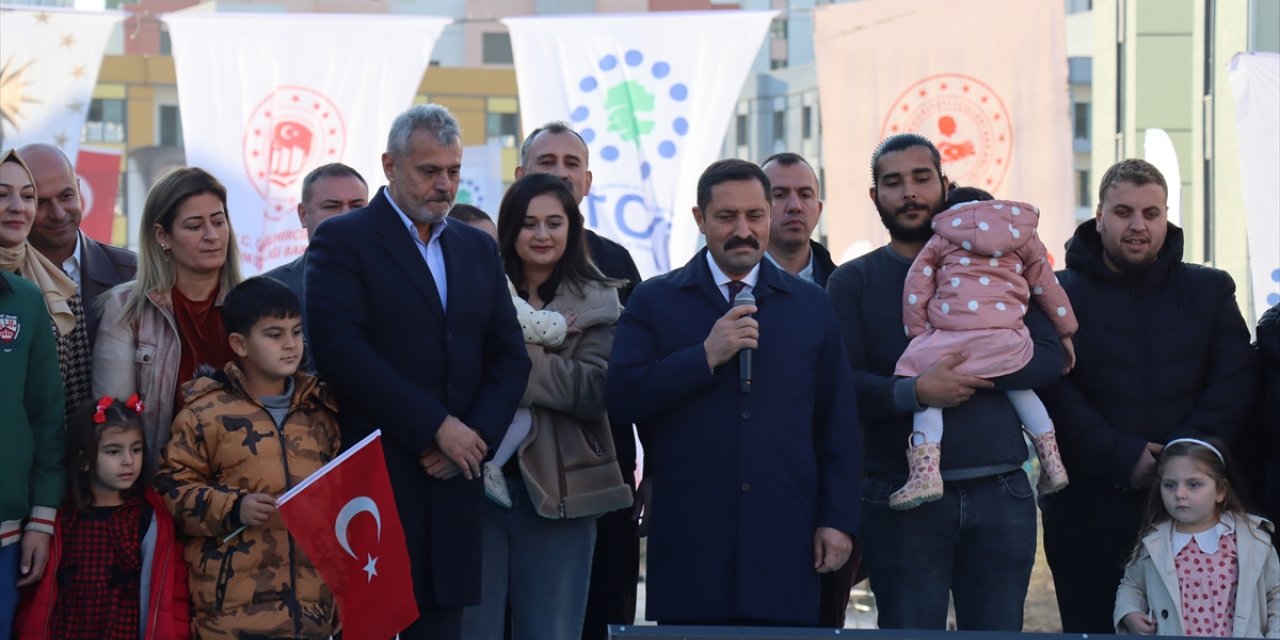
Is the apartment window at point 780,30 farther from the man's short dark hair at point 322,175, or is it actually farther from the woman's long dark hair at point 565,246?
the woman's long dark hair at point 565,246

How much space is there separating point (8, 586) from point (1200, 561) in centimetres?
338

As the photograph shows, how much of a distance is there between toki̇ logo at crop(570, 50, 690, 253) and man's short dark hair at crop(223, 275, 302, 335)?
23.4ft

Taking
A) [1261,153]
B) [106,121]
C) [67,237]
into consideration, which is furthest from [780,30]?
[67,237]

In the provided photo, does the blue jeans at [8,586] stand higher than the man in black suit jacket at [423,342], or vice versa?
the man in black suit jacket at [423,342]

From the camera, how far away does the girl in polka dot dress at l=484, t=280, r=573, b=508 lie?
5.23 metres

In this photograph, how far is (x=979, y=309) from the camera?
5.18 metres

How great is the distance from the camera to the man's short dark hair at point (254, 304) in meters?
4.79

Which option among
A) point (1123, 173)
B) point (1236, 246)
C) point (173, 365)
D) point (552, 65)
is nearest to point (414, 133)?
point (173, 365)

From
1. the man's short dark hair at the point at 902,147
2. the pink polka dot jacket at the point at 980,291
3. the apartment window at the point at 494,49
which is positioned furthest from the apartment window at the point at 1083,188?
the pink polka dot jacket at the point at 980,291

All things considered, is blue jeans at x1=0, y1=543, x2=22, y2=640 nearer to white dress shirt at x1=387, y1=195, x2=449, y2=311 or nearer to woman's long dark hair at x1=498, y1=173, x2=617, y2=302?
white dress shirt at x1=387, y1=195, x2=449, y2=311

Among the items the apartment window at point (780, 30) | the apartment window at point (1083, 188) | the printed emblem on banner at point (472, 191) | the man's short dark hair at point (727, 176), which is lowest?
the man's short dark hair at point (727, 176)

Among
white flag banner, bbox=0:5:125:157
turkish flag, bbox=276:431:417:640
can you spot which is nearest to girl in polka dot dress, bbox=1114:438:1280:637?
turkish flag, bbox=276:431:417:640

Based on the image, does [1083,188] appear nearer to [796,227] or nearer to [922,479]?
[796,227]

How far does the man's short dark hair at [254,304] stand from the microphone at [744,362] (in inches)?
48.7
